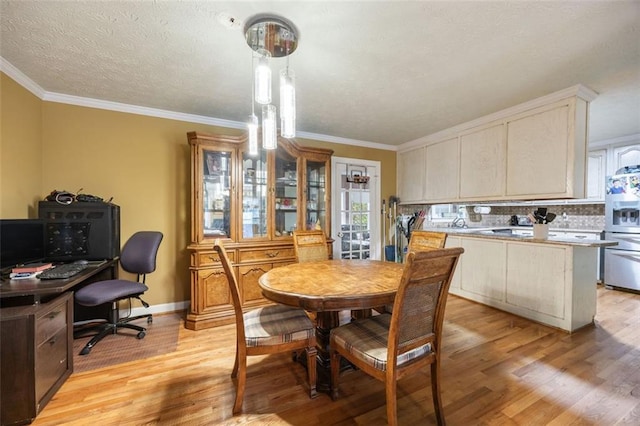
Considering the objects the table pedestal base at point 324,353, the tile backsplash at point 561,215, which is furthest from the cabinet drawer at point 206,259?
the tile backsplash at point 561,215

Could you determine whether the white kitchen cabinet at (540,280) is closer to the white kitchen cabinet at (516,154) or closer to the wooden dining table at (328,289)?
the white kitchen cabinet at (516,154)

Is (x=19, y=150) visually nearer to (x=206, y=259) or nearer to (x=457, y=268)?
(x=206, y=259)

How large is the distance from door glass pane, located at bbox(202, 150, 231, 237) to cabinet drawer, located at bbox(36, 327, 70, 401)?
1414 millimetres

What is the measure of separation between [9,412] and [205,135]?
2.41 meters

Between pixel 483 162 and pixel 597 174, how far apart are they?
8.48 ft

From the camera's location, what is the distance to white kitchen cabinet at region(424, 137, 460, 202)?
3.81m

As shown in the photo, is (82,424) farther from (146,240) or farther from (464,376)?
(464,376)

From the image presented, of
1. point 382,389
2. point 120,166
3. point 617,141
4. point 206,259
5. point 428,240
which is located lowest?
point 382,389

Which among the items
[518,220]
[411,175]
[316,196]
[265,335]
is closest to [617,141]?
[518,220]

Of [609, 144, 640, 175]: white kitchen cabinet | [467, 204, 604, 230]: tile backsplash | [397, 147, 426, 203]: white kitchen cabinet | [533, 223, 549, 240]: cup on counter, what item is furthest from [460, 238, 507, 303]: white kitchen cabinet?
[609, 144, 640, 175]: white kitchen cabinet

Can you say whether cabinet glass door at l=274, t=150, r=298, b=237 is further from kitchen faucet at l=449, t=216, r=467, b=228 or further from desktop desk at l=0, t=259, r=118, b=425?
kitchen faucet at l=449, t=216, r=467, b=228

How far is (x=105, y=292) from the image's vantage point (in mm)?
2252

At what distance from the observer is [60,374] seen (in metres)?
1.78

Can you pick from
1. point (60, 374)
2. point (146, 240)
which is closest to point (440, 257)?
point (60, 374)
